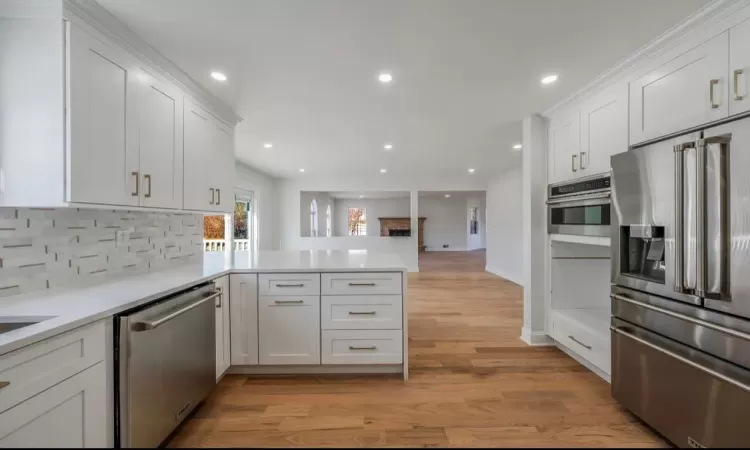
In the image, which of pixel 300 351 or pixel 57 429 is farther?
pixel 300 351

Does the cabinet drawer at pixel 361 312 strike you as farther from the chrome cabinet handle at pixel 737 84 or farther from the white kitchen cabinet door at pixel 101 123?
the chrome cabinet handle at pixel 737 84

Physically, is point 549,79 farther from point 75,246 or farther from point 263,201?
point 263,201

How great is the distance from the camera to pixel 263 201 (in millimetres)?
7105

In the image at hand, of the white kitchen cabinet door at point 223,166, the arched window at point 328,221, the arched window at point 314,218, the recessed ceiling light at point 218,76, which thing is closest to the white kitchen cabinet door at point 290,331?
the white kitchen cabinet door at point 223,166

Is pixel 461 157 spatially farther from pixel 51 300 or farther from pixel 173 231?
pixel 51 300

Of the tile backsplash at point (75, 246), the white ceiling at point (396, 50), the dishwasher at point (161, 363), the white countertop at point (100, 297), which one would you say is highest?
the white ceiling at point (396, 50)

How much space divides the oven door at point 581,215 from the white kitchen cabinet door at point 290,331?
83.8 inches

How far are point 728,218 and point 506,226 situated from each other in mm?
5840

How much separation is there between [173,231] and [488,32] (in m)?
2.76

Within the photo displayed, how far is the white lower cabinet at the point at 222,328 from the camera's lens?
222 centimetres

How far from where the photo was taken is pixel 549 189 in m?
2.96

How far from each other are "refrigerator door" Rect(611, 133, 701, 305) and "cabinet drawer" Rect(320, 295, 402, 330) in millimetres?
1488

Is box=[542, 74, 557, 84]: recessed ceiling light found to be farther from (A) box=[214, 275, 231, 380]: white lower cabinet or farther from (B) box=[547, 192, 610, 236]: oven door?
(A) box=[214, 275, 231, 380]: white lower cabinet

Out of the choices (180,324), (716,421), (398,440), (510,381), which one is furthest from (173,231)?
(716,421)
